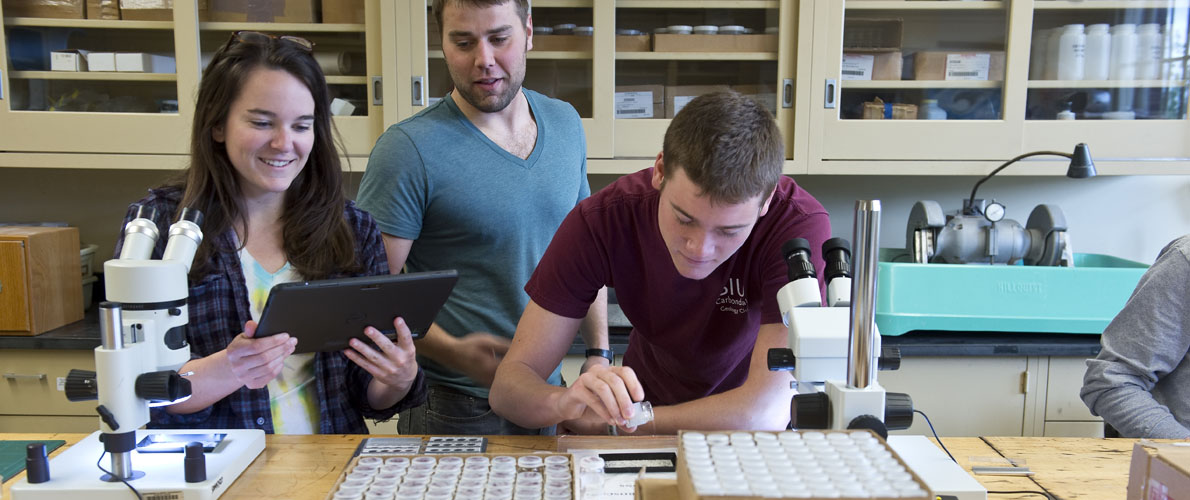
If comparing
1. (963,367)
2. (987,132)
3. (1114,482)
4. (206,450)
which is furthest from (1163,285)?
(206,450)

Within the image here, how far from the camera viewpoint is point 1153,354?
4.78ft

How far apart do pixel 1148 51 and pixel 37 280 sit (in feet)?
10.5

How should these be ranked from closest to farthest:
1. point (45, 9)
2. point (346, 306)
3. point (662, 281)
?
1. point (346, 306)
2. point (662, 281)
3. point (45, 9)

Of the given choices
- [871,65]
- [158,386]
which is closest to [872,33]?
[871,65]

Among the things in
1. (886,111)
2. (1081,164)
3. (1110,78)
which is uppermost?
(1110,78)

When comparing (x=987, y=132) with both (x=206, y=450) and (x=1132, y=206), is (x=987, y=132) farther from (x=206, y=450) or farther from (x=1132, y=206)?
(x=206, y=450)

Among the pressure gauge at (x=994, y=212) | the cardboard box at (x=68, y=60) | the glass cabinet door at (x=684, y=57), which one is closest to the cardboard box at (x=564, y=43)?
the glass cabinet door at (x=684, y=57)

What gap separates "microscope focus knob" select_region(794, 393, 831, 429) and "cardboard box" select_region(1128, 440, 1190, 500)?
1.25 ft

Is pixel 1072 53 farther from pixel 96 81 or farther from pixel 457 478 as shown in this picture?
pixel 96 81

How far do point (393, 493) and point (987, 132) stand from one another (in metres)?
2.03

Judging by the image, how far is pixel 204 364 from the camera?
3.74ft

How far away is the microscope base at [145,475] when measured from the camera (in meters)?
0.96

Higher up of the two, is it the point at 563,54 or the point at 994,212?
the point at 563,54

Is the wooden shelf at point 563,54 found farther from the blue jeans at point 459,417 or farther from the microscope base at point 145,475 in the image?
the microscope base at point 145,475
